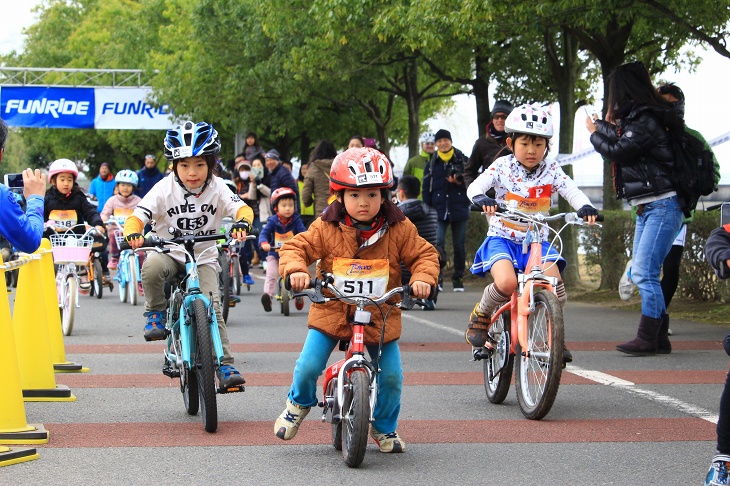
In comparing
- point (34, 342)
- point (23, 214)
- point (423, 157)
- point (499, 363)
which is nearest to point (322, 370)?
point (23, 214)

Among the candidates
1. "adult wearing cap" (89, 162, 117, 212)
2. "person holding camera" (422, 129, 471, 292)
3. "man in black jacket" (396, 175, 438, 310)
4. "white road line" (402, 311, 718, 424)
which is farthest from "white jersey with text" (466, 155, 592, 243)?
"adult wearing cap" (89, 162, 117, 212)

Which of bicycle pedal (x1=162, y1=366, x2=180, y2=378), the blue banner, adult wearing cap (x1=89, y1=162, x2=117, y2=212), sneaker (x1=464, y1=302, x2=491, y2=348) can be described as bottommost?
bicycle pedal (x1=162, y1=366, x2=180, y2=378)

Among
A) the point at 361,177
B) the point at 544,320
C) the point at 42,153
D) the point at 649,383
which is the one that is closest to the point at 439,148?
the point at 649,383

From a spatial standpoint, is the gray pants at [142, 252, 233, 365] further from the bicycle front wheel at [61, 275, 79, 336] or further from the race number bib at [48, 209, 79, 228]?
the race number bib at [48, 209, 79, 228]

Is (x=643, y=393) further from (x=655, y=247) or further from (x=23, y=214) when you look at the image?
(x=23, y=214)

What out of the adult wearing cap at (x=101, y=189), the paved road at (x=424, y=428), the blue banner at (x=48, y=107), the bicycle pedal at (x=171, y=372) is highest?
the blue banner at (x=48, y=107)

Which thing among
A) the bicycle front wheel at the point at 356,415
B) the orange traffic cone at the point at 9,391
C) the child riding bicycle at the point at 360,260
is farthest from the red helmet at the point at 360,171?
the orange traffic cone at the point at 9,391

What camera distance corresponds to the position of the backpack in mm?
10016

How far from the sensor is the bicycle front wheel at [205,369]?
22.9ft

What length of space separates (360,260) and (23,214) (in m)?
1.85

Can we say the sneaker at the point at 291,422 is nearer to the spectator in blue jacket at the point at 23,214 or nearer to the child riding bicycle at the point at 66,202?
the spectator in blue jacket at the point at 23,214

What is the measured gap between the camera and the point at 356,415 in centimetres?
591

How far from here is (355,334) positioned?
6160 mm

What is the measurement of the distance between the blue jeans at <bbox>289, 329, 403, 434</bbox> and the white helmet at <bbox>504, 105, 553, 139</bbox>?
220 centimetres
